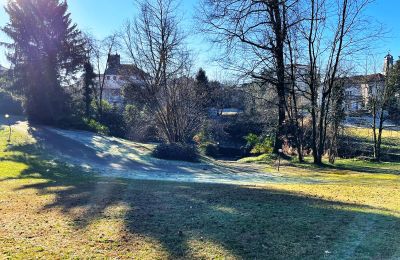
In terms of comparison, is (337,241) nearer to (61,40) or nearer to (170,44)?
(170,44)

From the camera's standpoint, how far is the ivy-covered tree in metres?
26.2

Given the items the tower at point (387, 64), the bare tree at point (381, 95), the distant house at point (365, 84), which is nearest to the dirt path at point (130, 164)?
the distant house at point (365, 84)

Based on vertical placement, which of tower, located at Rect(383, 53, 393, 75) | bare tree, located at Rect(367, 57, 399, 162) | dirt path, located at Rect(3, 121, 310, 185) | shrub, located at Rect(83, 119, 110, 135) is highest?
tower, located at Rect(383, 53, 393, 75)

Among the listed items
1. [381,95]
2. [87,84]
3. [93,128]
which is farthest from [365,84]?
[87,84]

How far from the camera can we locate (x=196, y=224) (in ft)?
17.9

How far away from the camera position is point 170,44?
24.6 m

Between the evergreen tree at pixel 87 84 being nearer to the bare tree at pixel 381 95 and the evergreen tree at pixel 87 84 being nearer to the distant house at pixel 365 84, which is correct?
the distant house at pixel 365 84

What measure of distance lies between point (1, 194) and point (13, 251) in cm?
496

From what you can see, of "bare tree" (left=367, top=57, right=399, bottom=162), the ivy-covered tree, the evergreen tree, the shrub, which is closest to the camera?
the ivy-covered tree

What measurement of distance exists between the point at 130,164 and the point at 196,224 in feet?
41.3

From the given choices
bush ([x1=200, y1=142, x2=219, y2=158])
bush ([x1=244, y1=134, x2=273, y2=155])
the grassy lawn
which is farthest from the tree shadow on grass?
bush ([x1=200, y1=142, x2=219, y2=158])

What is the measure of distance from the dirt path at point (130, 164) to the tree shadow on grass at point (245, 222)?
18.1 feet

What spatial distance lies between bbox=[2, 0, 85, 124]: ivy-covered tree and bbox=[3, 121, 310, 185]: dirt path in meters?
2.38

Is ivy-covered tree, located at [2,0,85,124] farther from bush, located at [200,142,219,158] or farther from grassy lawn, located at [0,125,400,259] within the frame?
grassy lawn, located at [0,125,400,259]
